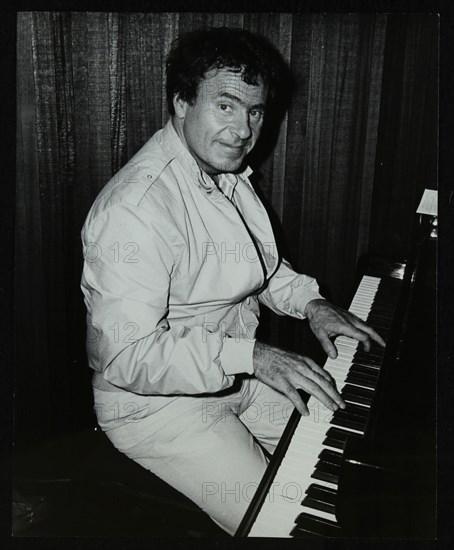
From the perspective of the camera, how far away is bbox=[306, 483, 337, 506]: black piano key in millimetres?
1123

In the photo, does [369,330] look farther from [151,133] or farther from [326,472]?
[151,133]

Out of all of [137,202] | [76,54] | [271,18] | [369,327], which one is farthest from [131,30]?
[369,327]

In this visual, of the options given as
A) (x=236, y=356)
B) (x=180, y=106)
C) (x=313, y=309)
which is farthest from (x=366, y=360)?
(x=180, y=106)

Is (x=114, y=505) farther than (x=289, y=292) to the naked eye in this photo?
No

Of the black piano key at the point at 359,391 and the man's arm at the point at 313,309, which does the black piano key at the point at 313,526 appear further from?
the man's arm at the point at 313,309

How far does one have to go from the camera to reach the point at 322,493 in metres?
1.13

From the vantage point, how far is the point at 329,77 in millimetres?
1950

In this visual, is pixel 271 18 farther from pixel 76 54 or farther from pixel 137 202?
pixel 137 202

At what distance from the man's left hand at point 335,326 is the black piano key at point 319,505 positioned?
472 millimetres

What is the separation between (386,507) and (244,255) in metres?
0.78

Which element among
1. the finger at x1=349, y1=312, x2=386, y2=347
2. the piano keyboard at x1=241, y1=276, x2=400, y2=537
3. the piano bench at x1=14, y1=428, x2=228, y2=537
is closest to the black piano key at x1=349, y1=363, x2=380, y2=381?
the piano keyboard at x1=241, y1=276, x2=400, y2=537

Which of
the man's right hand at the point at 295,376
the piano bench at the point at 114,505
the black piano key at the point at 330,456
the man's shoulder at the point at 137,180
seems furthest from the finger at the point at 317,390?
the man's shoulder at the point at 137,180

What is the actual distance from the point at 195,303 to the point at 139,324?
27cm

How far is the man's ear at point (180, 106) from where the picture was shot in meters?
1.55
